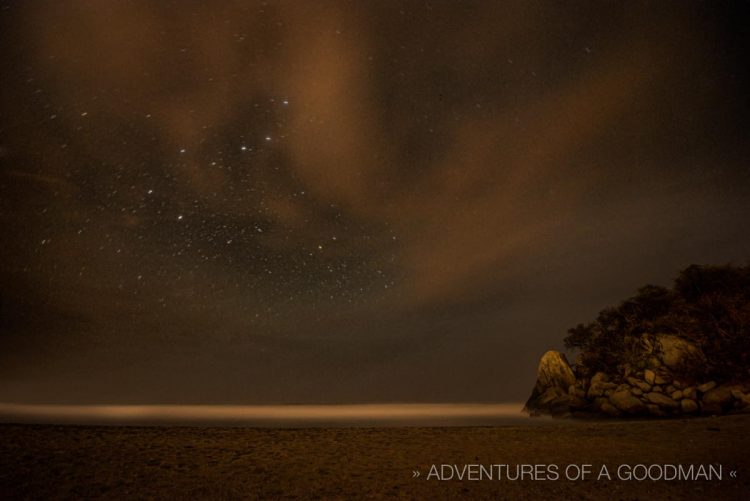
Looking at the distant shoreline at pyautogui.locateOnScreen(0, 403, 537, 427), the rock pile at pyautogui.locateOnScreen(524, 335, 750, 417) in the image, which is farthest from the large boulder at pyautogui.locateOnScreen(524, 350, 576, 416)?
the distant shoreline at pyautogui.locateOnScreen(0, 403, 537, 427)

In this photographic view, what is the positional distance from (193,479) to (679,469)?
26.2 ft

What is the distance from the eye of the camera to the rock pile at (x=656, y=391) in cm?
2088

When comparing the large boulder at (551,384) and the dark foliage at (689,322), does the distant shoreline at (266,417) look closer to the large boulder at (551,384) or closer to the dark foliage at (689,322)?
the large boulder at (551,384)

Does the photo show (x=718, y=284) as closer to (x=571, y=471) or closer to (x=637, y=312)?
(x=637, y=312)

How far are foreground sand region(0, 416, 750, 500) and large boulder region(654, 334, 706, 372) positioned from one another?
9.23 metres

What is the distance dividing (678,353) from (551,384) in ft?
27.3

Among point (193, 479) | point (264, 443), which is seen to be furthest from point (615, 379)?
point (193, 479)

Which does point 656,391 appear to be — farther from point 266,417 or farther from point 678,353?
point 266,417

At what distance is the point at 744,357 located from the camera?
21.7m

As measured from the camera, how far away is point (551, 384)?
30.7m

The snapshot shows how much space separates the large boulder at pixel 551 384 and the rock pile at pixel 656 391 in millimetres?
100

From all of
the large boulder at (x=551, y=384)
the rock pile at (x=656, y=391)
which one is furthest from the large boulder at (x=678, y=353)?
the large boulder at (x=551, y=384)

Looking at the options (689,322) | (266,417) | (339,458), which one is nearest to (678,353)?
(689,322)

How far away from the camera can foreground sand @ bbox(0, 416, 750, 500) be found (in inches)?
296
